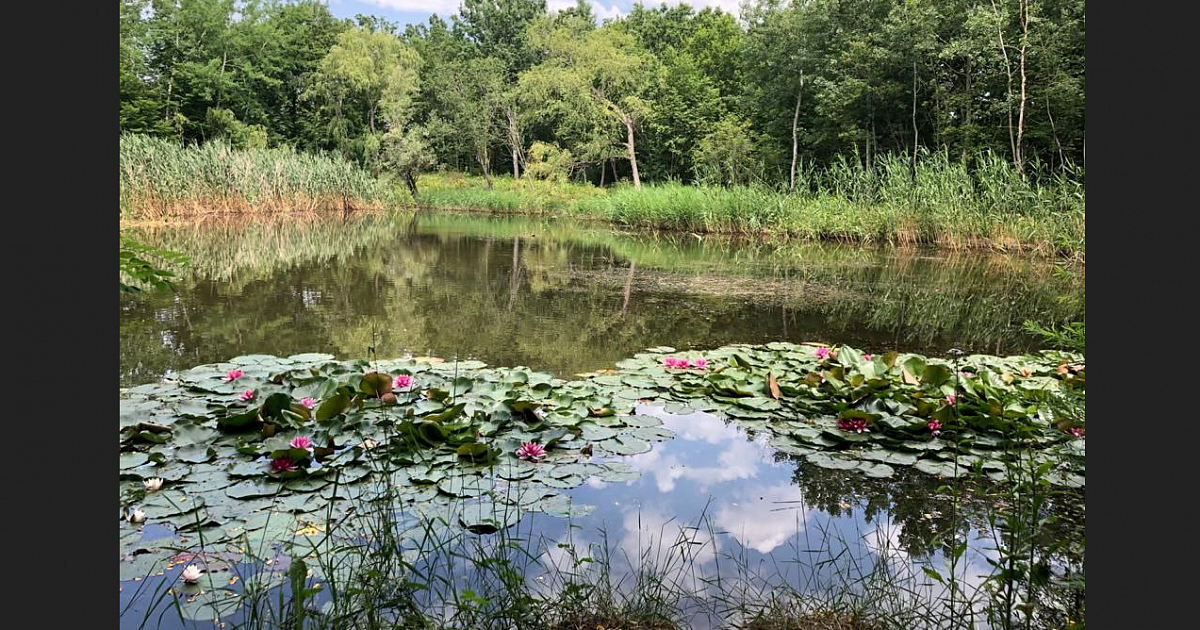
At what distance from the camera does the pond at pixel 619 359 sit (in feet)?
6.32

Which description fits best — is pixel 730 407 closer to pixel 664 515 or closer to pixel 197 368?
pixel 664 515

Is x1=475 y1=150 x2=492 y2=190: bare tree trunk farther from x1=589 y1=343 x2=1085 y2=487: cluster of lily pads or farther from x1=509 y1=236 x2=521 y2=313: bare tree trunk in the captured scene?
x1=589 y1=343 x2=1085 y2=487: cluster of lily pads

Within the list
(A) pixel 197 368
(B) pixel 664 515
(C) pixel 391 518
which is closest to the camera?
(C) pixel 391 518

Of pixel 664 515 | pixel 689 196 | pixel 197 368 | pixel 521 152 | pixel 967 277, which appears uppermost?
pixel 521 152

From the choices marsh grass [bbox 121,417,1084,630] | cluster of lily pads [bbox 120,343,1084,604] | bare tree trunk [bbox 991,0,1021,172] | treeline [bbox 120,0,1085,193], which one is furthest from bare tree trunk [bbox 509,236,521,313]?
bare tree trunk [bbox 991,0,1021,172]

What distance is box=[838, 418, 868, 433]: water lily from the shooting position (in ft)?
9.29

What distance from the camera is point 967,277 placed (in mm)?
7930

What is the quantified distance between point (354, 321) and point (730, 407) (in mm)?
3137

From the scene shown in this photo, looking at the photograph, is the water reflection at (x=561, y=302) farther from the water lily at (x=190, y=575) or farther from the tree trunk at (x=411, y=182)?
the tree trunk at (x=411, y=182)

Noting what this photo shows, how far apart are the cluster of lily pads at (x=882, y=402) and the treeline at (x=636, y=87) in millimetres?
10892

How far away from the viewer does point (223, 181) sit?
50.4 ft

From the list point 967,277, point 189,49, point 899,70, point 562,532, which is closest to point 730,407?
point 562,532

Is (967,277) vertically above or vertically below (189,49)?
below

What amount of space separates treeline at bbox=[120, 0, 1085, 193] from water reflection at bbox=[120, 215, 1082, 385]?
6.26 meters
